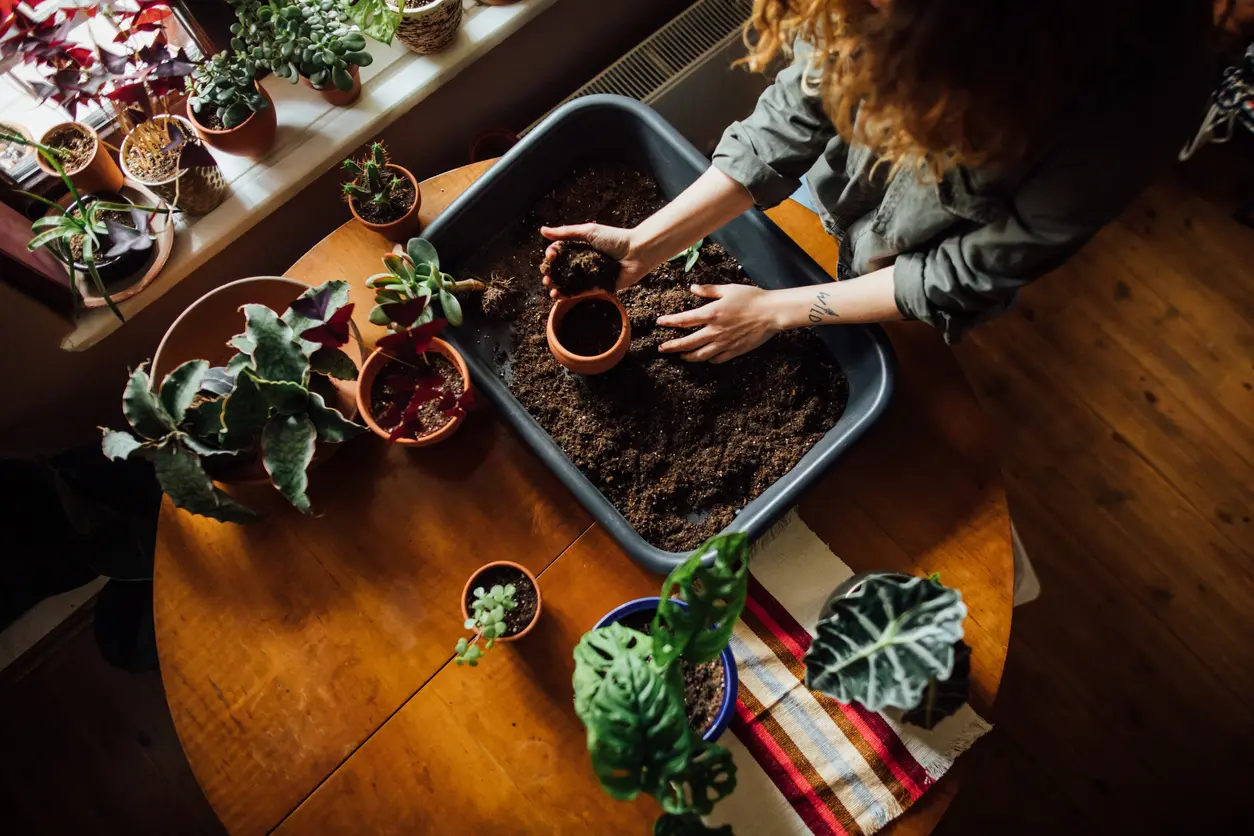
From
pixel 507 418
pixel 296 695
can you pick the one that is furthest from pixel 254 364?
pixel 296 695

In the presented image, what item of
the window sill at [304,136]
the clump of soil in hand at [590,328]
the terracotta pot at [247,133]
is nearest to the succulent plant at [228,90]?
the terracotta pot at [247,133]

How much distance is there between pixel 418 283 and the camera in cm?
101

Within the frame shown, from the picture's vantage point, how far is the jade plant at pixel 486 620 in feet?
3.06

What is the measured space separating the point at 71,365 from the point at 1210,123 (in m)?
2.41

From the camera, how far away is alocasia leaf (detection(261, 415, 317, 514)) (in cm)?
88

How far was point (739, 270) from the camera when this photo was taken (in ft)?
3.89

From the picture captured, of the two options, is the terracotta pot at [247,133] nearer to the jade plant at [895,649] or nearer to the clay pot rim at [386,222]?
the clay pot rim at [386,222]

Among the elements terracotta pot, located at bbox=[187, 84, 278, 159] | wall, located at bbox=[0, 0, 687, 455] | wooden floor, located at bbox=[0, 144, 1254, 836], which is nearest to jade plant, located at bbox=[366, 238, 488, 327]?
terracotta pot, located at bbox=[187, 84, 278, 159]

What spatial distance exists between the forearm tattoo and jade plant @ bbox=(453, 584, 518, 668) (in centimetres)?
54

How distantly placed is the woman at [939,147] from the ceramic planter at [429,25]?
0.52 m

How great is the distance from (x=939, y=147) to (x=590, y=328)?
1.72ft

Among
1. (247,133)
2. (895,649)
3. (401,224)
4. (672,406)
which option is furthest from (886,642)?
(247,133)

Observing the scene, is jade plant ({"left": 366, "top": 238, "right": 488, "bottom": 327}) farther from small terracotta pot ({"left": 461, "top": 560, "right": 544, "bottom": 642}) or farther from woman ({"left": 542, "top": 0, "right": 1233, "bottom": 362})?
small terracotta pot ({"left": 461, "top": 560, "right": 544, "bottom": 642})

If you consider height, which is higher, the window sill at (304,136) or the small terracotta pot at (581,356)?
the window sill at (304,136)
